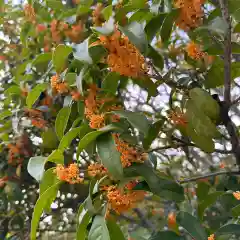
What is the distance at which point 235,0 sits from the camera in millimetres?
733

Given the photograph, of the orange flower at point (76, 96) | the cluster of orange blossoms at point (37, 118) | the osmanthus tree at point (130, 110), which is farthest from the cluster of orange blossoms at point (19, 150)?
the orange flower at point (76, 96)

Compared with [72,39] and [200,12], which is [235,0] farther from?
[72,39]

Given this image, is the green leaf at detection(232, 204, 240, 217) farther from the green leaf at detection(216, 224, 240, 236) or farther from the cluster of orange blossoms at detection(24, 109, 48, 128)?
the cluster of orange blossoms at detection(24, 109, 48, 128)

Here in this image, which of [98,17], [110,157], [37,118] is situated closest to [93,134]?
[110,157]

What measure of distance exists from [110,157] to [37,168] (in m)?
0.20

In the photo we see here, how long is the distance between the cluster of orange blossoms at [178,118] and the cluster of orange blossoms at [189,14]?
18cm

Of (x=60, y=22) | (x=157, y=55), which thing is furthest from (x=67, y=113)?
(x=60, y=22)

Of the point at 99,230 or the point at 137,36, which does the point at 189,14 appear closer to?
the point at 137,36

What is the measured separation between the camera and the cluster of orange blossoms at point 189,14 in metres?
0.71

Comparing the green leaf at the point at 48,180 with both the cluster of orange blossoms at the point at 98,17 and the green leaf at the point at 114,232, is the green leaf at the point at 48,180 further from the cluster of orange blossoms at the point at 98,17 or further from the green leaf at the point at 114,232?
the cluster of orange blossoms at the point at 98,17

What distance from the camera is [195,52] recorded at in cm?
85

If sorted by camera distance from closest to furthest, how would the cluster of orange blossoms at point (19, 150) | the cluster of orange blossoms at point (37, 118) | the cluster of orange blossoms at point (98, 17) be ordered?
the cluster of orange blossoms at point (98, 17) → the cluster of orange blossoms at point (37, 118) → the cluster of orange blossoms at point (19, 150)

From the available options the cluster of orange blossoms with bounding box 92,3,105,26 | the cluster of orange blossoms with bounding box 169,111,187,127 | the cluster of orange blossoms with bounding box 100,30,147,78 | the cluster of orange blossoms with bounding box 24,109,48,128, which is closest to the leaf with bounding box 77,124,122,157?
the cluster of orange blossoms with bounding box 100,30,147,78

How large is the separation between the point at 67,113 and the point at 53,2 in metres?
0.39
